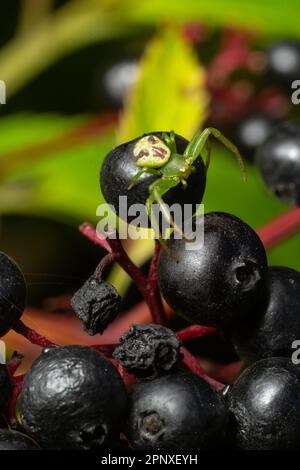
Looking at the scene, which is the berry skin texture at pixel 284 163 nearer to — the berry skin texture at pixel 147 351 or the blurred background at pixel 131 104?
the blurred background at pixel 131 104

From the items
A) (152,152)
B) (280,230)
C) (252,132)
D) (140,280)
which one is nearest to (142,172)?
(152,152)

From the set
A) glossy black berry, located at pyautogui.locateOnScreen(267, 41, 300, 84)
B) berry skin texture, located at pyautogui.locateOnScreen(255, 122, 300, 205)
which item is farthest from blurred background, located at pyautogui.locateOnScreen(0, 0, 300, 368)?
berry skin texture, located at pyautogui.locateOnScreen(255, 122, 300, 205)

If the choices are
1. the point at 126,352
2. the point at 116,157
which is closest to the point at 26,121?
the point at 116,157

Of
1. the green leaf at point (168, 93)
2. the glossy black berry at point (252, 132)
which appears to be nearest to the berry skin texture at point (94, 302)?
the green leaf at point (168, 93)

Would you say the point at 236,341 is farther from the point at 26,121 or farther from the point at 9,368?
the point at 26,121

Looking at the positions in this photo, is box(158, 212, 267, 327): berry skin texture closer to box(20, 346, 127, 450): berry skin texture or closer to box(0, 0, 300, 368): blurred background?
box(20, 346, 127, 450): berry skin texture

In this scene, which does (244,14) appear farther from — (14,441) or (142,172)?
(14,441)
